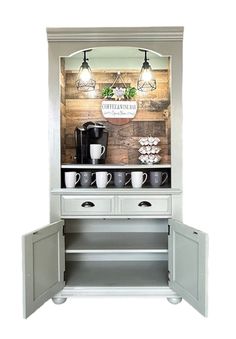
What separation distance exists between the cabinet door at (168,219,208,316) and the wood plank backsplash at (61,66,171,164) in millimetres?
853

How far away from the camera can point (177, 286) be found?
2.46 m

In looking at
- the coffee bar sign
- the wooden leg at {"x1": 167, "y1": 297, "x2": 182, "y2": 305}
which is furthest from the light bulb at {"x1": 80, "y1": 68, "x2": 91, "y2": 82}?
the wooden leg at {"x1": 167, "y1": 297, "x2": 182, "y2": 305}

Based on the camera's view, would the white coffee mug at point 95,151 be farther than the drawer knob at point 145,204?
Yes

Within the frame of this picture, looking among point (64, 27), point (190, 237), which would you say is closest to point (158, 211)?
point (190, 237)

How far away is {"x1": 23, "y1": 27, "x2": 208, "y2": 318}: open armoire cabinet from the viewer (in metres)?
2.34

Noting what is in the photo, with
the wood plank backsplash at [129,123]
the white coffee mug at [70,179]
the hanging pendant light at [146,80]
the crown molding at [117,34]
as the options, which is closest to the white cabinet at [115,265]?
the white coffee mug at [70,179]

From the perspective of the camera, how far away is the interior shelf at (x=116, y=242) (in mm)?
2629

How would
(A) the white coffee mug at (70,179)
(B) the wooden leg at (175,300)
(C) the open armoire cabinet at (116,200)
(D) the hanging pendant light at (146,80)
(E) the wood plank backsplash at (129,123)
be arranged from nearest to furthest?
(C) the open armoire cabinet at (116,200) < (B) the wooden leg at (175,300) < (A) the white coffee mug at (70,179) < (D) the hanging pendant light at (146,80) < (E) the wood plank backsplash at (129,123)

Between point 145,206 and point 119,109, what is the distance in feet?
3.16

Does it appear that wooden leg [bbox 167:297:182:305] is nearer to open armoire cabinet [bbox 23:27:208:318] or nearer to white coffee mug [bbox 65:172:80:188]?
open armoire cabinet [bbox 23:27:208:318]

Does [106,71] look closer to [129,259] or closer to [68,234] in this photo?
[68,234]

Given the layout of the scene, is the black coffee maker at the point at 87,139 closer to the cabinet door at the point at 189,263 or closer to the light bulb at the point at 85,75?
the light bulb at the point at 85,75

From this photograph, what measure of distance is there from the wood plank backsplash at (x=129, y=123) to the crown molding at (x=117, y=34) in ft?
1.61

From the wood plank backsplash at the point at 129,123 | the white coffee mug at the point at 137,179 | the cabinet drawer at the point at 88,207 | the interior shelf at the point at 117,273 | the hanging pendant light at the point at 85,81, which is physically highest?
the hanging pendant light at the point at 85,81
